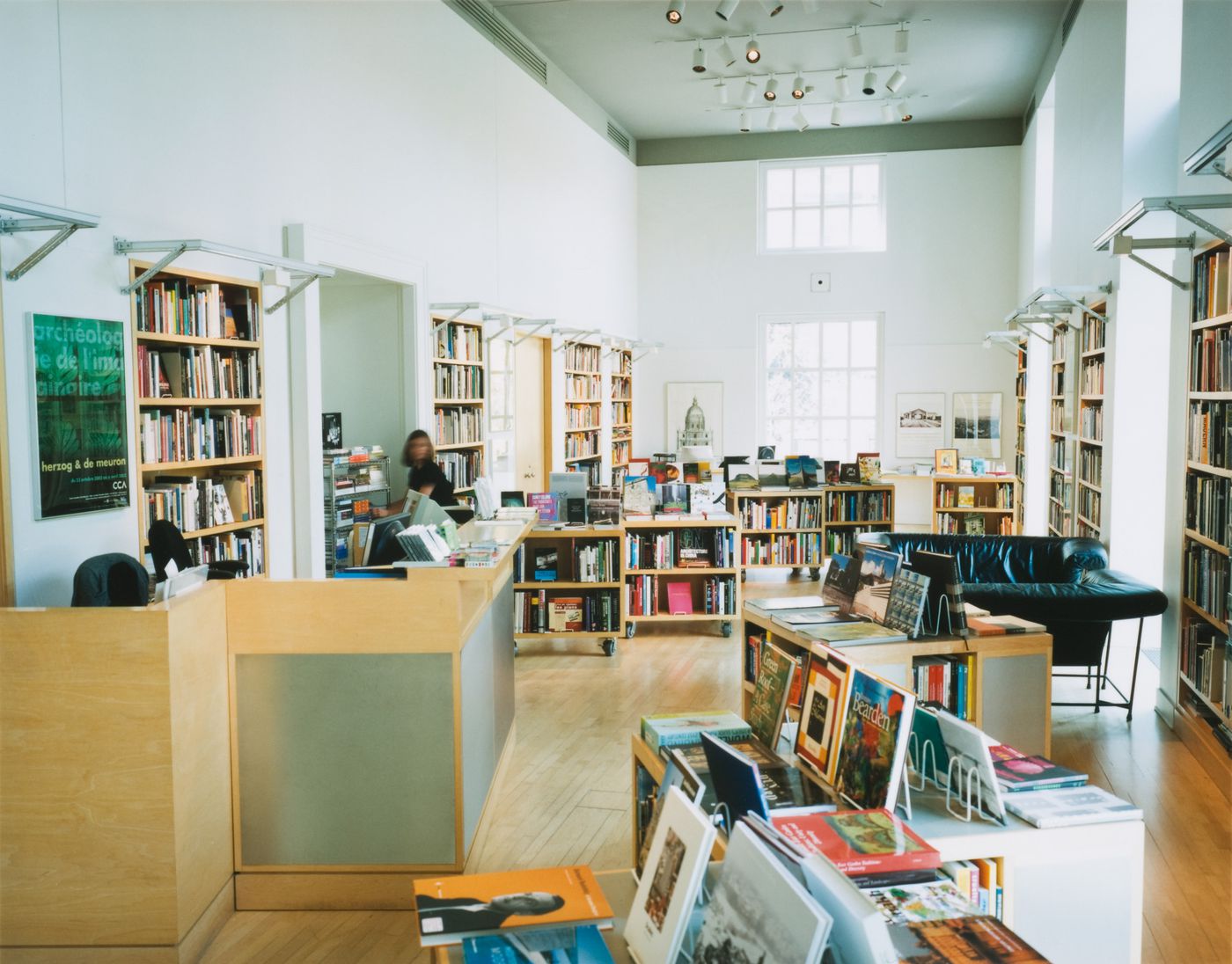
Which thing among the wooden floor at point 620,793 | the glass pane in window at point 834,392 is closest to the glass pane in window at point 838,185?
the glass pane in window at point 834,392

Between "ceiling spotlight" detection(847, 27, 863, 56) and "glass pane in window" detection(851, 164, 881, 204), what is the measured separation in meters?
4.06

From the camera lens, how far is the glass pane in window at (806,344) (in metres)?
15.2

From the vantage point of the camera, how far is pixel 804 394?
15.3 meters

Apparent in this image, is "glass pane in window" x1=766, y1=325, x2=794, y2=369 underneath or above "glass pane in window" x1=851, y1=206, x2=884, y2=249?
underneath

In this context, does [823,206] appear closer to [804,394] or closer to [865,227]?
[865,227]

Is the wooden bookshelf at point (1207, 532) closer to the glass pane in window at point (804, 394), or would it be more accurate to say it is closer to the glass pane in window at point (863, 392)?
the glass pane in window at point (863, 392)

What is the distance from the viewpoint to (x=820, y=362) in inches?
598

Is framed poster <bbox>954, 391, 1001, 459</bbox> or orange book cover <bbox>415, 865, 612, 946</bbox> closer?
orange book cover <bbox>415, 865, 612, 946</bbox>

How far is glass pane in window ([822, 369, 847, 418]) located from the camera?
15148mm

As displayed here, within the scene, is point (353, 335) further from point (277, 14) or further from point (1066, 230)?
point (1066, 230)

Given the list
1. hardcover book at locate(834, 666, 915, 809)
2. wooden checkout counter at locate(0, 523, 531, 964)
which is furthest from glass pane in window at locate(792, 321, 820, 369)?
hardcover book at locate(834, 666, 915, 809)

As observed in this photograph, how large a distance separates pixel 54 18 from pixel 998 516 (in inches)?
414

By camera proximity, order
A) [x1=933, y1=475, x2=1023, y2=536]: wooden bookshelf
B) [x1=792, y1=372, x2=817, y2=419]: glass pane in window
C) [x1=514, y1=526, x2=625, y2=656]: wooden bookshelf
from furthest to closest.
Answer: [x1=792, y1=372, x2=817, y2=419]: glass pane in window → [x1=933, y1=475, x2=1023, y2=536]: wooden bookshelf → [x1=514, y1=526, x2=625, y2=656]: wooden bookshelf

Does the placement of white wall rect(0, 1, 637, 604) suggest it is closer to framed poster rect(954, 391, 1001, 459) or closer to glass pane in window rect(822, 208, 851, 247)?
glass pane in window rect(822, 208, 851, 247)
